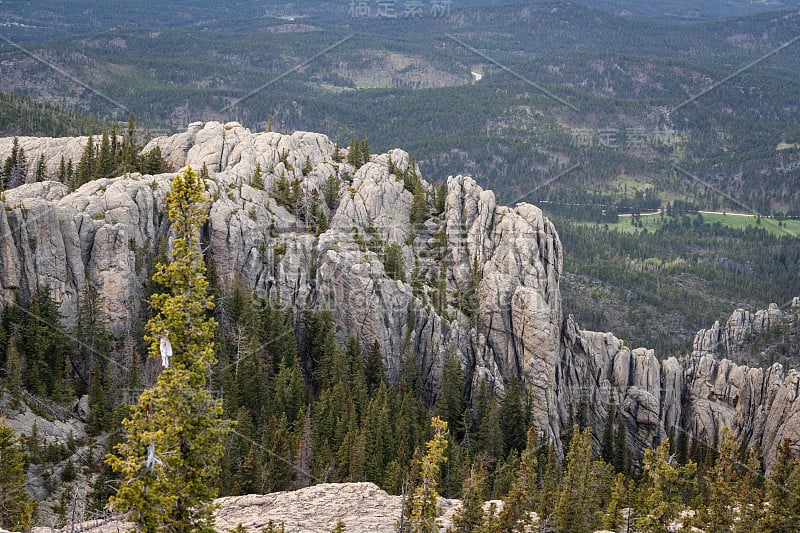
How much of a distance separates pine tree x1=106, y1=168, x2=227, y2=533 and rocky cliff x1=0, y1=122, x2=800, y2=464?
162 ft

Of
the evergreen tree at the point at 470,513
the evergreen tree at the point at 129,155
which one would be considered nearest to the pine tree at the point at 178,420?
the evergreen tree at the point at 470,513

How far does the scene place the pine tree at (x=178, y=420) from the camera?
122ft

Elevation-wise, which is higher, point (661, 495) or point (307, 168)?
point (307, 168)

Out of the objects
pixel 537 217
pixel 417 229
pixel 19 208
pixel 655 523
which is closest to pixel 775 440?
pixel 537 217

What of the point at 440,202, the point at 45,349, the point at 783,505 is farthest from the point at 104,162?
the point at 783,505

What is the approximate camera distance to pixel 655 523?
2240 inches

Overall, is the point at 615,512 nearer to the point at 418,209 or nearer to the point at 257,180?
the point at 418,209

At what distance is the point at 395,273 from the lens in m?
106

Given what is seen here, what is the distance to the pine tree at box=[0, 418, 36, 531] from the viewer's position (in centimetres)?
5238

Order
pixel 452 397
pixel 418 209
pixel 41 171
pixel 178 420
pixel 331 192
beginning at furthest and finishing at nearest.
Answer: pixel 418 209 < pixel 331 192 < pixel 41 171 < pixel 452 397 < pixel 178 420

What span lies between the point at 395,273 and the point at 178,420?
2694 inches

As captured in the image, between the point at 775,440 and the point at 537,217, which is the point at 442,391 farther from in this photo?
the point at 775,440

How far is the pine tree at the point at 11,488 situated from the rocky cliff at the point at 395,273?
98.3 ft

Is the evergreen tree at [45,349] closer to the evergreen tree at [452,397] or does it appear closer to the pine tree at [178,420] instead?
the evergreen tree at [452,397]
